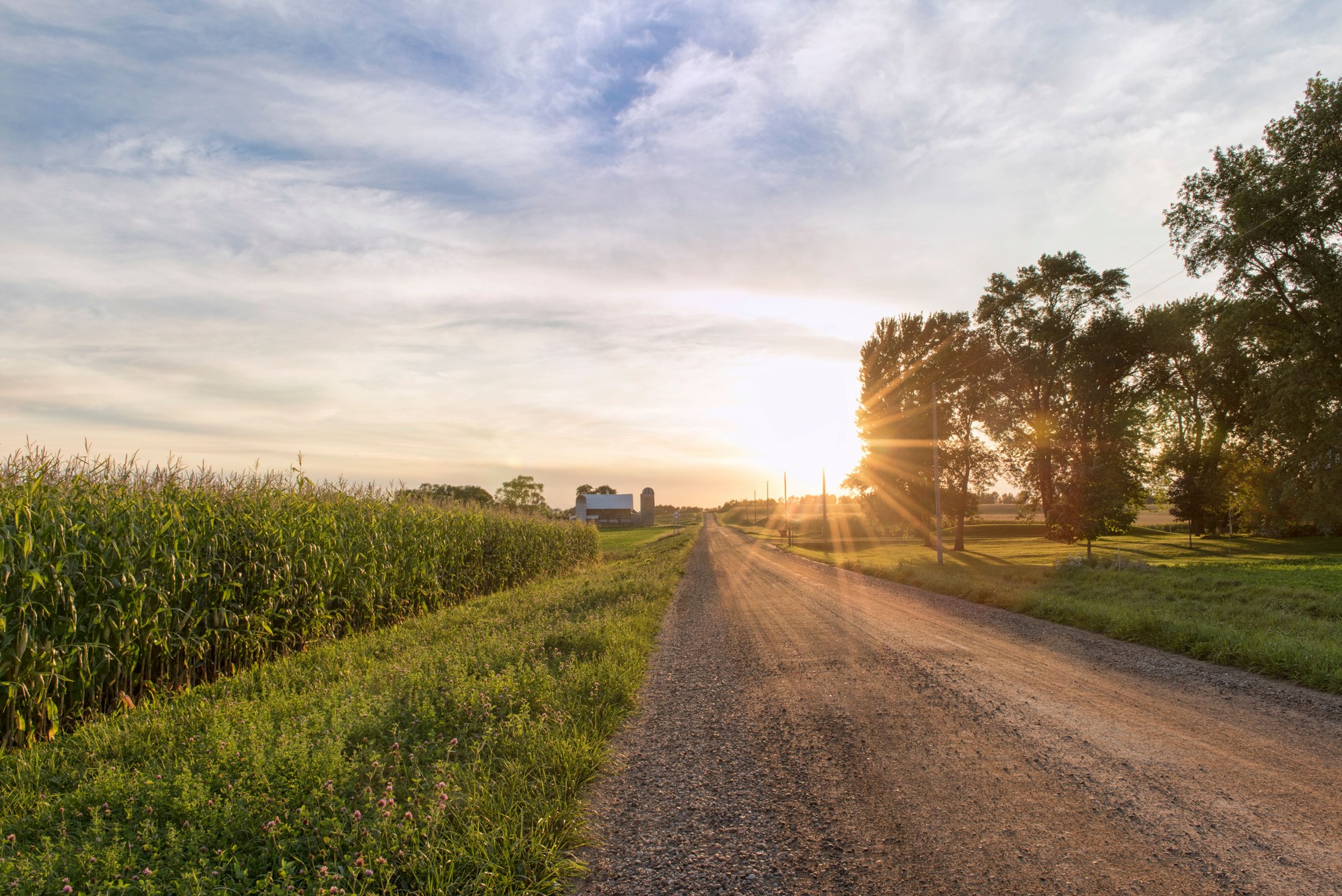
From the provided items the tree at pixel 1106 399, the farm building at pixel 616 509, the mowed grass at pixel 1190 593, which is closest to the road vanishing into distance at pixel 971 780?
the mowed grass at pixel 1190 593

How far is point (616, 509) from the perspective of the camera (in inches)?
4619

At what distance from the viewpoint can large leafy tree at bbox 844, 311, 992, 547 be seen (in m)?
37.3

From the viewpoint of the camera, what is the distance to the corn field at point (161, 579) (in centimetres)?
588

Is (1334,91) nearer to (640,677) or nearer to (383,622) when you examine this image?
(640,677)

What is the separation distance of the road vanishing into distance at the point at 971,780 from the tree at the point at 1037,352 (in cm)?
2789

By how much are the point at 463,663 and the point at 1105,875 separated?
6.23 metres

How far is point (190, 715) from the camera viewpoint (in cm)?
604

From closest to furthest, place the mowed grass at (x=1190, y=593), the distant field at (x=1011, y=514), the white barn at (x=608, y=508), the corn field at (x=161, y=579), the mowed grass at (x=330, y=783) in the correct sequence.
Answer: the mowed grass at (x=330, y=783) → the corn field at (x=161, y=579) → the mowed grass at (x=1190, y=593) → the distant field at (x=1011, y=514) → the white barn at (x=608, y=508)

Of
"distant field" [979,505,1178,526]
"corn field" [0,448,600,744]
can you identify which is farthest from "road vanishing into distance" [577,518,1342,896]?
"distant field" [979,505,1178,526]

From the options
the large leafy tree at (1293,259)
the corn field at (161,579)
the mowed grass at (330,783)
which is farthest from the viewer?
the large leafy tree at (1293,259)

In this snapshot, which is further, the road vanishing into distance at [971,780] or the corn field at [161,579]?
the corn field at [161,579]

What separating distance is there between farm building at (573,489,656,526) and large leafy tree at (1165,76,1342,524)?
94548mm

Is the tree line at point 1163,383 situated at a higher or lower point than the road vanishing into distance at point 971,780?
higher

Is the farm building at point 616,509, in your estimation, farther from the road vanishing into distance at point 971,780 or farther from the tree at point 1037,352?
the road vanishing into distance at point 971,780
